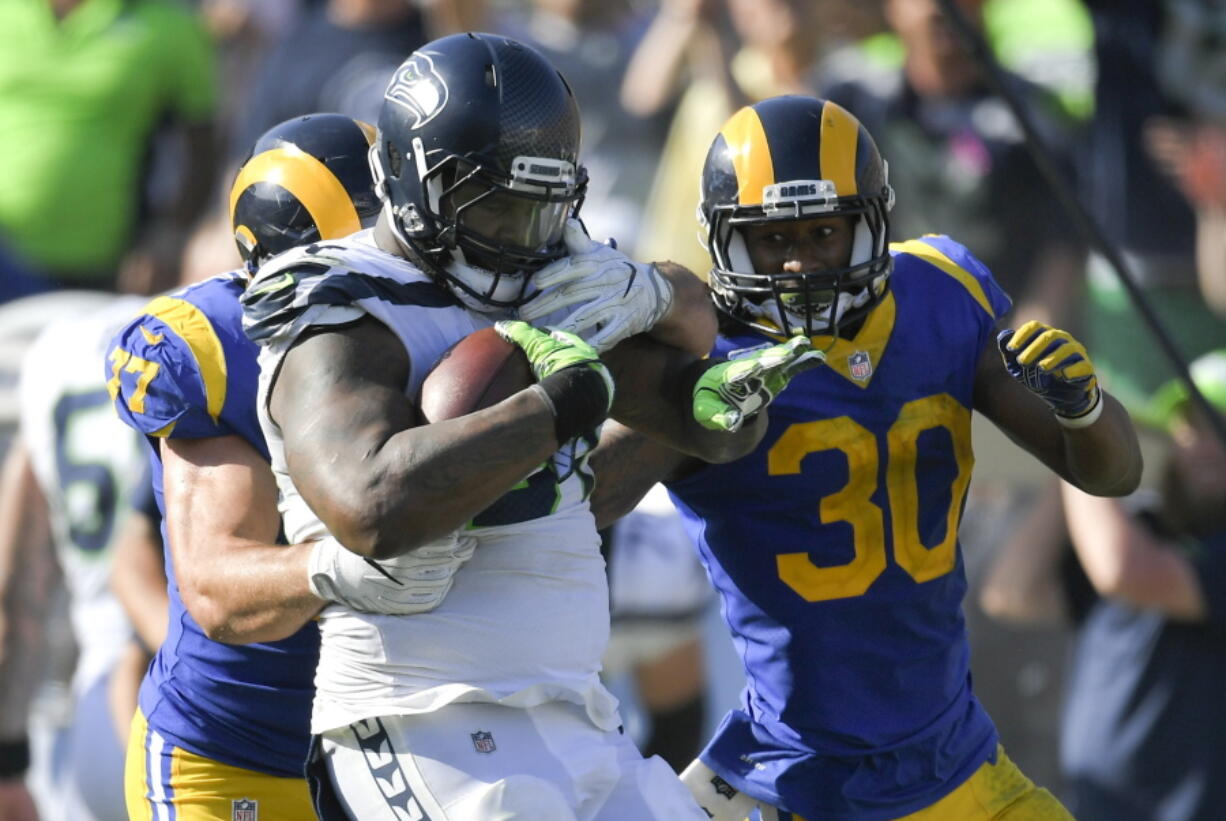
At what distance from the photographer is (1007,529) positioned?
6.49 meters

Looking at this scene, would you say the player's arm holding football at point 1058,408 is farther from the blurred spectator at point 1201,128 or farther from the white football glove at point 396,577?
the blurred spectator at point 1201,128

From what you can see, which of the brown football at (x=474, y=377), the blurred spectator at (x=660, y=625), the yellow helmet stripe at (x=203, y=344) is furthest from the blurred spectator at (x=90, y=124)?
the brown football at (x=474, y=377)

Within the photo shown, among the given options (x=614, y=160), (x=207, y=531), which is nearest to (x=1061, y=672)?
(x=614, y=160)

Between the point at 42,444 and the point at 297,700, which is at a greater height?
the point at 297,700

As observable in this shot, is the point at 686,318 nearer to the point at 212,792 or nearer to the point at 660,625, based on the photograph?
the point at 212,792

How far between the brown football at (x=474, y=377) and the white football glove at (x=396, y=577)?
0.63ft

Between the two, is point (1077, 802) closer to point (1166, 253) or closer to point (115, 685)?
point (1166, 253)

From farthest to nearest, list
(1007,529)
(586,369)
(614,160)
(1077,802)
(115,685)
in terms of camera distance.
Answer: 1. (614,160)
2. (1007,529)
3. (1077,802)
4. (115,685)
5. (586,369)

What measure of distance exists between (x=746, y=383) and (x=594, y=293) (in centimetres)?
28

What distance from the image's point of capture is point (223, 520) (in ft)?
12.2

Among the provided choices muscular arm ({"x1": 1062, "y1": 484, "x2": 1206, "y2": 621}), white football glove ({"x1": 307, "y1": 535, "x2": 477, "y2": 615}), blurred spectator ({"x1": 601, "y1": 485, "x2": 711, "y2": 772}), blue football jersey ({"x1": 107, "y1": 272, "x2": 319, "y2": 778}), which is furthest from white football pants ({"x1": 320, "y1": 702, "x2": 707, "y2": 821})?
muscular arm ({"x1": 1062, "y1": 484, "x2": 1206, "y2": 621})

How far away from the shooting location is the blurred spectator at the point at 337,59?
7.31 m

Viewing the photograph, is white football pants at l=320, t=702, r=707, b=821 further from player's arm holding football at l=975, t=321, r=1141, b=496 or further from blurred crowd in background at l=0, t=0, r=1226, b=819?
blurred crowd in background at l=0, t=0, r=1226, b=819

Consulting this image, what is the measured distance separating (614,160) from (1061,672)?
8.01ft
